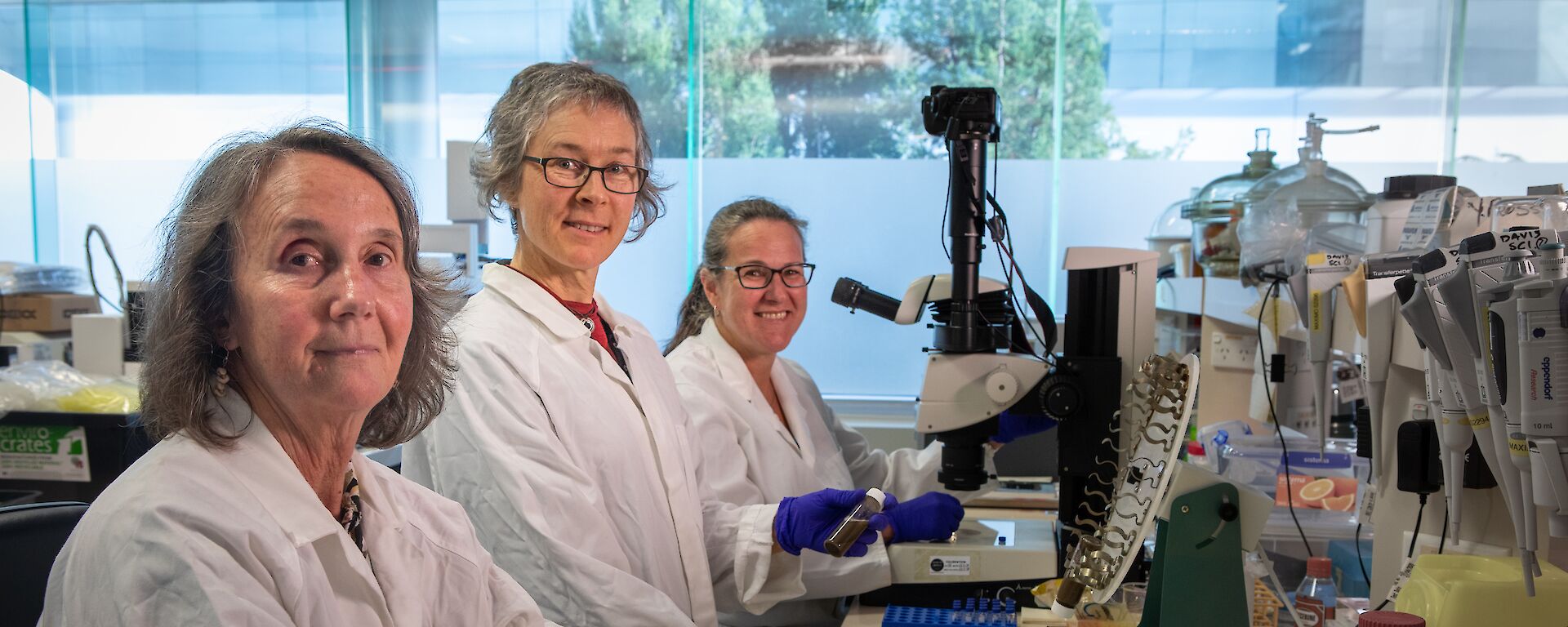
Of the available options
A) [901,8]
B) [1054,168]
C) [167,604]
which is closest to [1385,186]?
[167,604]

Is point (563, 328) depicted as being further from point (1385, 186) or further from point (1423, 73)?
point (1423, 73)

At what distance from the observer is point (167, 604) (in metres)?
0.86

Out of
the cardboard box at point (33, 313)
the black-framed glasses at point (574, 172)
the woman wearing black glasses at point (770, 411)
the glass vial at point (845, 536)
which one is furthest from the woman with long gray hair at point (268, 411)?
the cardboard box at point (33, 313)

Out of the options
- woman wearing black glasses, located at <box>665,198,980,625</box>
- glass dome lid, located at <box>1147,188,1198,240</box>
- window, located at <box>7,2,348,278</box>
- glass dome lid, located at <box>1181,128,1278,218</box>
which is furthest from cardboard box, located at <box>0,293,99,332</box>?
glass dome lid, located at <box>1147,188,1198,240</box>

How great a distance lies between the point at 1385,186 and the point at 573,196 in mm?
1401

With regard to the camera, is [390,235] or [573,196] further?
[573,196]

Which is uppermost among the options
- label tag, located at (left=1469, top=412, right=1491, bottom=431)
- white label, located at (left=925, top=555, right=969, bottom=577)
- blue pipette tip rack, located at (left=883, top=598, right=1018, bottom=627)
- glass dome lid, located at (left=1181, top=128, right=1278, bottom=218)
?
glass dome lid, located at (left=1181, top=128, right=1278, bottom=218)

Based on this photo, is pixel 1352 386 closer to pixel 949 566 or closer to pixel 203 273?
pixel 949 566

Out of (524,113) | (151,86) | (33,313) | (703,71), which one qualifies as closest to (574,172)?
(524,113)

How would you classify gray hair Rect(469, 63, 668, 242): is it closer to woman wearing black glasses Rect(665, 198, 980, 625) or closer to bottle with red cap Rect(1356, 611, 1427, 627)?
woman wearing black glasses Rect(665, 198, 980, 625)

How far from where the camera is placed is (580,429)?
1.64 metres

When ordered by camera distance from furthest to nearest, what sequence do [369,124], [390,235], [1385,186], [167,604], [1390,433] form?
[369,124], [1385,186], [1390,433], [390,235], [167,604]

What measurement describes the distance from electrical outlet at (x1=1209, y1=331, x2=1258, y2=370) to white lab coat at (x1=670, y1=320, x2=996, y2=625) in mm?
685

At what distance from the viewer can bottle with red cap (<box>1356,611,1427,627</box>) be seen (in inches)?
43.4
